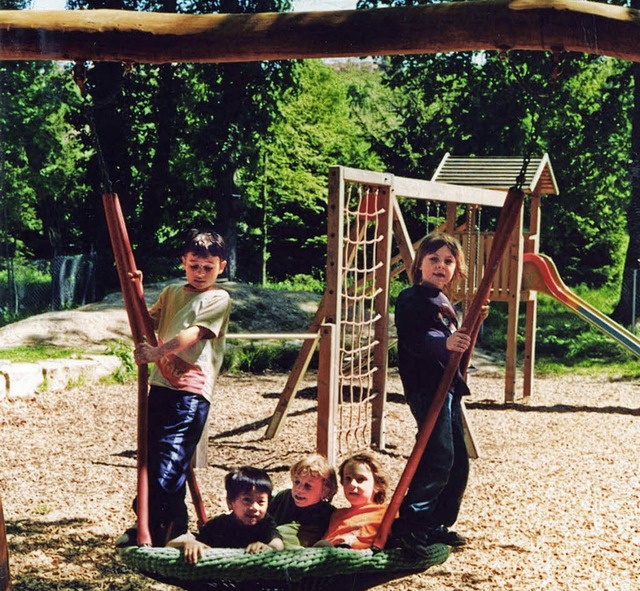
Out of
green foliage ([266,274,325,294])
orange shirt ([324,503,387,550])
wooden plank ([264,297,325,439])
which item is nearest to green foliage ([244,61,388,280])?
green foliage ([266,274,325,294])

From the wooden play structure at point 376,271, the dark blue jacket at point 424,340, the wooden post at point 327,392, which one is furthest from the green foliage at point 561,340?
the dark blue jacket at point 424,340

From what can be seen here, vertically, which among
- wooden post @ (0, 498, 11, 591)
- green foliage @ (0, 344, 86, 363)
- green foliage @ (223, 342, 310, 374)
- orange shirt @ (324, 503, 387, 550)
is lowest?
green foliage @ (223, 342, 310, 374)

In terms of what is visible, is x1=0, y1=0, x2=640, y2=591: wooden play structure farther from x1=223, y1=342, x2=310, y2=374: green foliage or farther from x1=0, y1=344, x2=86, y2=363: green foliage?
x1=223, y1=342, x2=310, y2=374: green foliage

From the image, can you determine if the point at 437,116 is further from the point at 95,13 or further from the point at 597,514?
the point at 95,13

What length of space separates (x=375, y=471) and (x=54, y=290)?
12982 mm

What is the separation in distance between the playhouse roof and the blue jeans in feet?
22.3

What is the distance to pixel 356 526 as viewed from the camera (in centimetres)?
367

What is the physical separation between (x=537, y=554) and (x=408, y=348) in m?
2.01

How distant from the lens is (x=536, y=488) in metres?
6.64

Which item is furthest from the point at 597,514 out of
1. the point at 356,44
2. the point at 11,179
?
the point at 11,179

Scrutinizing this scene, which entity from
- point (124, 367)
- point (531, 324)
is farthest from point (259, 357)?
point (531, 324)

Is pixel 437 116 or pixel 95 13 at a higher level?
pixel 437 116

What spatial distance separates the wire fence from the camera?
52.6ft

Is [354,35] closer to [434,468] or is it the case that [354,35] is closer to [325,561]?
[434,468]
